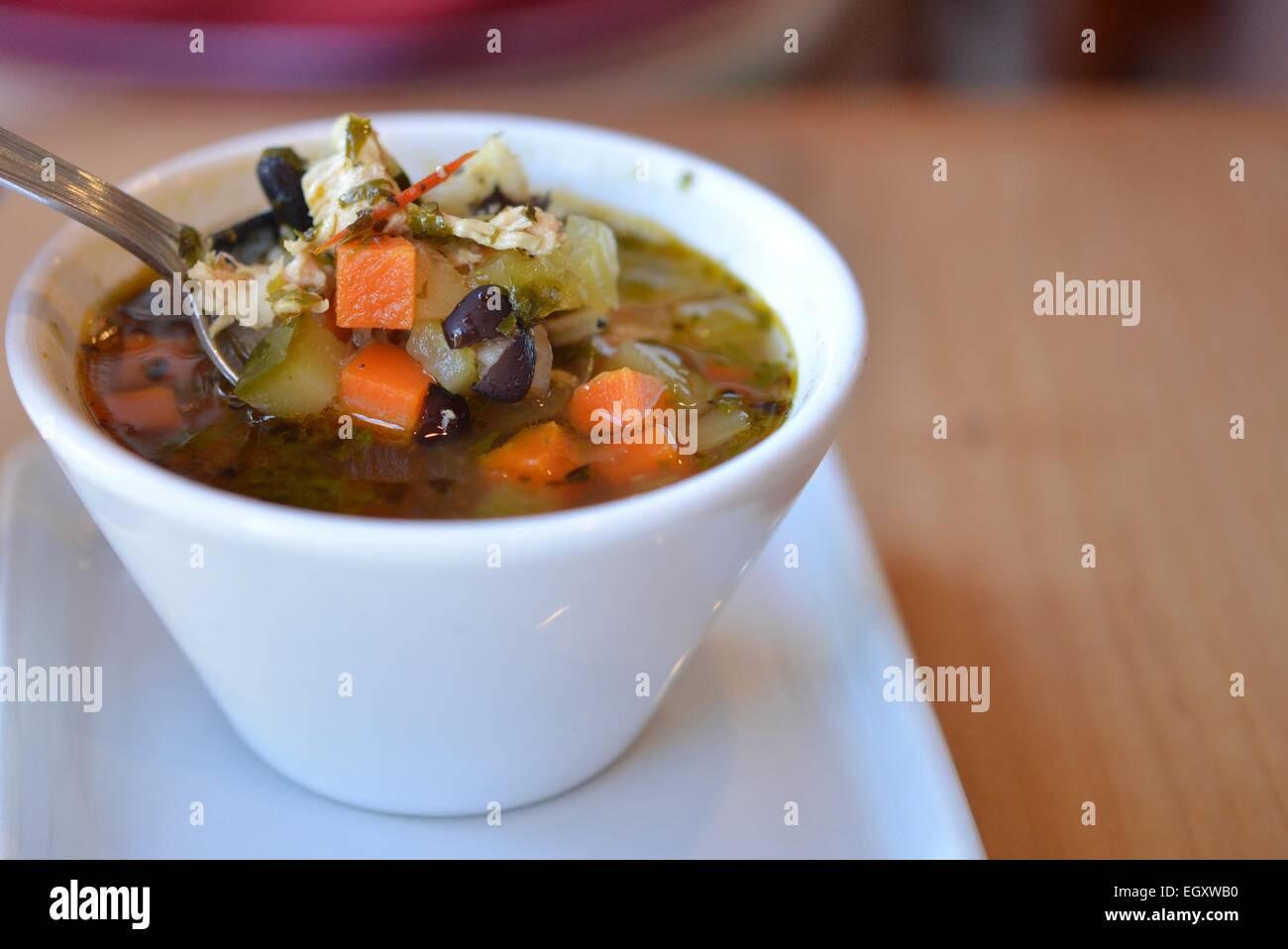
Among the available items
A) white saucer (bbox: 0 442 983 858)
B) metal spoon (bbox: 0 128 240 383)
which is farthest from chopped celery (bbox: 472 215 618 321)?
white saucer (bbox: 0 442 983 858)

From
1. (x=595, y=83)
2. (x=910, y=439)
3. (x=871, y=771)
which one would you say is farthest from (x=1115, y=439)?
(x=595, y=83)

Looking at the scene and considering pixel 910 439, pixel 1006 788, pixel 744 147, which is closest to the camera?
pixel 1006 788

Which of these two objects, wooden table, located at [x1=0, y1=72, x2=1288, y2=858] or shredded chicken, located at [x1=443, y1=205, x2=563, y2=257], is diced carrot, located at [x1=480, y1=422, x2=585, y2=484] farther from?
wooden table, located at [x1=0, y1=72, x2=1288, y2=858]

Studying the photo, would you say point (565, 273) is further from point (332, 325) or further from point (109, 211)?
point (109, 211)

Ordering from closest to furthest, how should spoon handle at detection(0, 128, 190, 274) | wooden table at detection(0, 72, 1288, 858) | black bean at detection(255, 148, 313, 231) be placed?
1. spoon handle at detection(0, 128, 190, 274)
2. black bean at detection(255, 148, 313, 231)
3. wooden table at detection(0, 72, 1288, 858)

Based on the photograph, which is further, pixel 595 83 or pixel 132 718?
pixel 595 83
